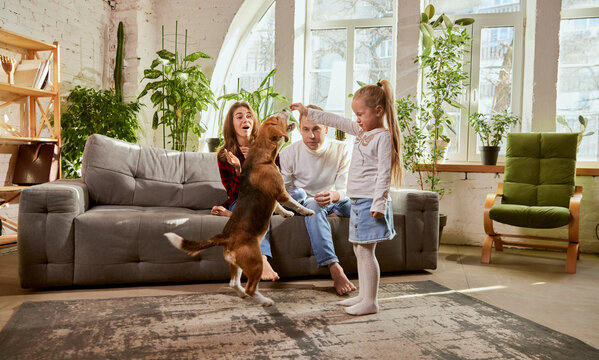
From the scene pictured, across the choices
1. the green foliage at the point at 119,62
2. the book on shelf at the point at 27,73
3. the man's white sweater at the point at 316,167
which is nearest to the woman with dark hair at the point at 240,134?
the man's white sweater at the point at 316,167

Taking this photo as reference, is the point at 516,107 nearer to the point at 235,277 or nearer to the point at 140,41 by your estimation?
the point at 235,277

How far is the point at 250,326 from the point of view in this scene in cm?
191

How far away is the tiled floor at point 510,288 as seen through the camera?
2.17 metres

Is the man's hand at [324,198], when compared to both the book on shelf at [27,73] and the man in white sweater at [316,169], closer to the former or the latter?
the man in white sweater at [316,169]

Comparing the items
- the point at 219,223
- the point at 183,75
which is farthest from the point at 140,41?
the point at 219,223

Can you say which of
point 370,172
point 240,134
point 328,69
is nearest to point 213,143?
point 328,69

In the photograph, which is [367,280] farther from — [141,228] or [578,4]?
[578,4]

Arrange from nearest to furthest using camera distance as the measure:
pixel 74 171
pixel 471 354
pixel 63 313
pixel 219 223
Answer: pixel 471 354 → pixel 63 313 → pixel 219 223 → pixel 74 171

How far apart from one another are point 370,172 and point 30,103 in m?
3.50

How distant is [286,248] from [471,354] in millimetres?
1353

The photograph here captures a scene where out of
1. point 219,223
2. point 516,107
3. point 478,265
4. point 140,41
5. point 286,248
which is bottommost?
point 478,265

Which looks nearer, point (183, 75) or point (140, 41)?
point (183, 75)

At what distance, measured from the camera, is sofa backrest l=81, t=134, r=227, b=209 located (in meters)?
2.96

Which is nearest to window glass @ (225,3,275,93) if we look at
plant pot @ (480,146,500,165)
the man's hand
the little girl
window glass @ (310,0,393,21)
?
window glass @ (310,0,393,21)
